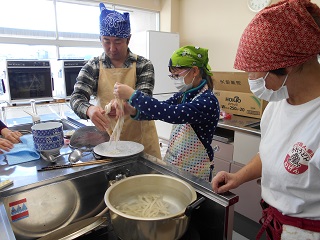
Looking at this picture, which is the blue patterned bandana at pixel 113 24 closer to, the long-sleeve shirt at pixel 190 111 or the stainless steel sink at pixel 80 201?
the long-sleeve shirt at pixel 190 111

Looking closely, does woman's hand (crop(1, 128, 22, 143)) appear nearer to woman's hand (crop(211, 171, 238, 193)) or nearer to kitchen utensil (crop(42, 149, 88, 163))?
kitchen utensil (crop(42, 149, 88, 163))

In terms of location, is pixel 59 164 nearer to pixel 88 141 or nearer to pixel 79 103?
pixel 88 141

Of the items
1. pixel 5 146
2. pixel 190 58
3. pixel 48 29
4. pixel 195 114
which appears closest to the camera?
pixel 5 146

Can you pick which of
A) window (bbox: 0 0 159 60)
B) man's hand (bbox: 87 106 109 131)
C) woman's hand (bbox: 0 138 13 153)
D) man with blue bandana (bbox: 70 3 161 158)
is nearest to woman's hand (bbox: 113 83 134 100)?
man's hand (bbox: 87 106 109 131)

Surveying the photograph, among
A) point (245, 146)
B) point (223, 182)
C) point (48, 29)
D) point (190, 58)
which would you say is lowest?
point (245, 146)

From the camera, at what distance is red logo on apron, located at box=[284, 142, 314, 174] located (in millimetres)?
670

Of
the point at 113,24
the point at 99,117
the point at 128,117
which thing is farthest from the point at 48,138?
the point at 113,24

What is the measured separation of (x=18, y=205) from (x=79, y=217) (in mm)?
222

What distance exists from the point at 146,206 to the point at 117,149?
0.32 m

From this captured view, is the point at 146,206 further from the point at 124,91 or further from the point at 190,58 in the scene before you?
the point at 190,58

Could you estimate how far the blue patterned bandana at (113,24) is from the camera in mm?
1224

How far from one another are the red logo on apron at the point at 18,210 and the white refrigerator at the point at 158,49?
8.79ft

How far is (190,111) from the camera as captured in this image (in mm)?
1076

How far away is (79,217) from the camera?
92 cm
